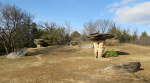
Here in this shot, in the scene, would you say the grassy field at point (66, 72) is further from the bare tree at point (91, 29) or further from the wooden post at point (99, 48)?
the bare tree at point (91, 29)

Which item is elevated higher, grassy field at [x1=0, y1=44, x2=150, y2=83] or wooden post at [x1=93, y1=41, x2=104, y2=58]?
wooden post at [x1=93, y1=41, x2=104, y2=58]

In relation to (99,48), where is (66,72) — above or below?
below

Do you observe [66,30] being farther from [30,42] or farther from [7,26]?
[7,26]

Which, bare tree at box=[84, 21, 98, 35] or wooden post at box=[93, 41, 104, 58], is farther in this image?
bare tree at box=[84, 21, 98, 35]

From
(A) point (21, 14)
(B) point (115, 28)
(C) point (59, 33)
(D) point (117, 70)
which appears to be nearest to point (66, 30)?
(C) point (59, 33)

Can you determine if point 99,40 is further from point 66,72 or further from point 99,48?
point 66,72

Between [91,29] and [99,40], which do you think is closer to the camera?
[99,40]

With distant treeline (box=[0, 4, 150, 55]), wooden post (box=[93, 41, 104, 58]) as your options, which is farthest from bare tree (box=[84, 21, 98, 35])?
wooden post (box=[93, 41, 104, 58])

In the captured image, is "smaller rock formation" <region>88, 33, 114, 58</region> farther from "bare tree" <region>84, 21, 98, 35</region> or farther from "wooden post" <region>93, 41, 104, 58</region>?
"bare tree" <region>84, 21, 98, 35</region>

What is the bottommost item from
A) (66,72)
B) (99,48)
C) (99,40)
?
(66,72)

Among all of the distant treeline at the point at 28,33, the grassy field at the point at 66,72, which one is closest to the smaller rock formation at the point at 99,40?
the grassy field at the point at 66,72

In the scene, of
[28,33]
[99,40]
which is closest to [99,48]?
[99,40]

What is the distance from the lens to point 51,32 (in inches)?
1152

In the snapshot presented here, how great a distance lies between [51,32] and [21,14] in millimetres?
10800
